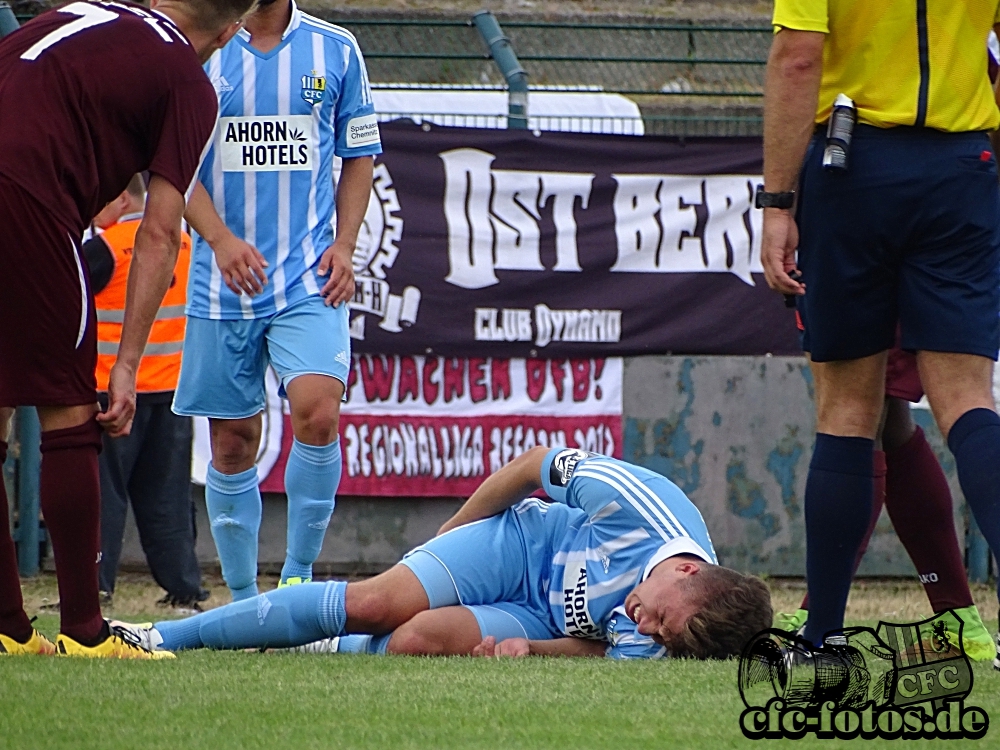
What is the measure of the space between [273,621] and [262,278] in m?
1.41

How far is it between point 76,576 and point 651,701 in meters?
1.54

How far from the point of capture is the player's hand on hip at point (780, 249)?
3.64 meters

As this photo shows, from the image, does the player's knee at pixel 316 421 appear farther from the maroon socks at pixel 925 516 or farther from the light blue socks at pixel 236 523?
the maroon socks at pixel 925 516

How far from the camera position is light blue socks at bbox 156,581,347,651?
419cm

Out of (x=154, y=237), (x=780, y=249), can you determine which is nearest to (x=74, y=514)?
(x=154, y=237)

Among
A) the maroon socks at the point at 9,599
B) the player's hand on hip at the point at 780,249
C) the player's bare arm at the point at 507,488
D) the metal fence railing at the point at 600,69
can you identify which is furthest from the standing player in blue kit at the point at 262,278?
the metal fence railing at the point at 600,69

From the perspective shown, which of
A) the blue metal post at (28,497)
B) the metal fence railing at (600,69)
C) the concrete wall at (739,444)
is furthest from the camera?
the metal fence railing at (600,69)

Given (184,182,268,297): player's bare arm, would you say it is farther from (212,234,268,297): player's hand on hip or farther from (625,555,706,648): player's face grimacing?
(625,555,706,648): player's face grimacing

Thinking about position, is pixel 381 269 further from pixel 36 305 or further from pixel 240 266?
pixel 36 305

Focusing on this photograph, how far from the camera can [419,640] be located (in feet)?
14.0

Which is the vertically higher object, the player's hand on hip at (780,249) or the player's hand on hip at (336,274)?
the player's hand on hip at (780,249)

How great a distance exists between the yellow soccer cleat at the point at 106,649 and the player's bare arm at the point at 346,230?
165cm

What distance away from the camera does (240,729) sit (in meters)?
2.96

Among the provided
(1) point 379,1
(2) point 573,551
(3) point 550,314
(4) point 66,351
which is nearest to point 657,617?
(2) point 573,551
